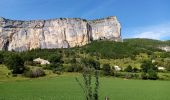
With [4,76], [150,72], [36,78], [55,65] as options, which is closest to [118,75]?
[150,72]

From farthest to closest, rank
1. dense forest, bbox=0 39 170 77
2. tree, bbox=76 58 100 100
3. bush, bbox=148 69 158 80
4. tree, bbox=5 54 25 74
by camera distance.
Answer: bush, bbox=148 69 158 80 → dense forest, bbox=0 39 170 77 → tree, bbox=5 54 25 74 → tree, bbox=76 58 100 100

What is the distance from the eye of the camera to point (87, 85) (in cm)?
1288

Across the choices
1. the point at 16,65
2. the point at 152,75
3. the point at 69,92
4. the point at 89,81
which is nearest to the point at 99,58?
the point at 152,75

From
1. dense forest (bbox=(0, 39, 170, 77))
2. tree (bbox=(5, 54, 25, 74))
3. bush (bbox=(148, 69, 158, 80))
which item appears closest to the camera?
tree (bbox=(5, 54, 25, 74))

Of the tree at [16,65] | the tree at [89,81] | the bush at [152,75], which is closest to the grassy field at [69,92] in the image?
the tree at [16,65]

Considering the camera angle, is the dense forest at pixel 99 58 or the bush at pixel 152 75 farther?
the bush at pixel 152 75

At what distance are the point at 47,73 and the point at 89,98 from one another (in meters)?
74.2

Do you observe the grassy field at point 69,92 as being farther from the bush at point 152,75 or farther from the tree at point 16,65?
the bush at point 152,75

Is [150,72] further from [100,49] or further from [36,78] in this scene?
[100,49]

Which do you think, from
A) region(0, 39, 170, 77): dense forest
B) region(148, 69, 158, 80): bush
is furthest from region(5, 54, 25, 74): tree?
region(148, 69, 158, 80): bush

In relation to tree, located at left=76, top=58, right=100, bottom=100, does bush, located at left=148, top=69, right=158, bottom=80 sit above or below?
below

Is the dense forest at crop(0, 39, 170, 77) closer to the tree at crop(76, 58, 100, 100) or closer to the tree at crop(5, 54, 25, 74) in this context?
the tree at crop(5, 54, 25, 74)

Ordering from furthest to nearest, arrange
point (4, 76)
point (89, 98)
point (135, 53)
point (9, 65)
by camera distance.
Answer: point (135, 53) → point (9, 65) → point (4, 76) → point (89, 98)

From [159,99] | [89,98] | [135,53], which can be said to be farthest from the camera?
[135,53]
